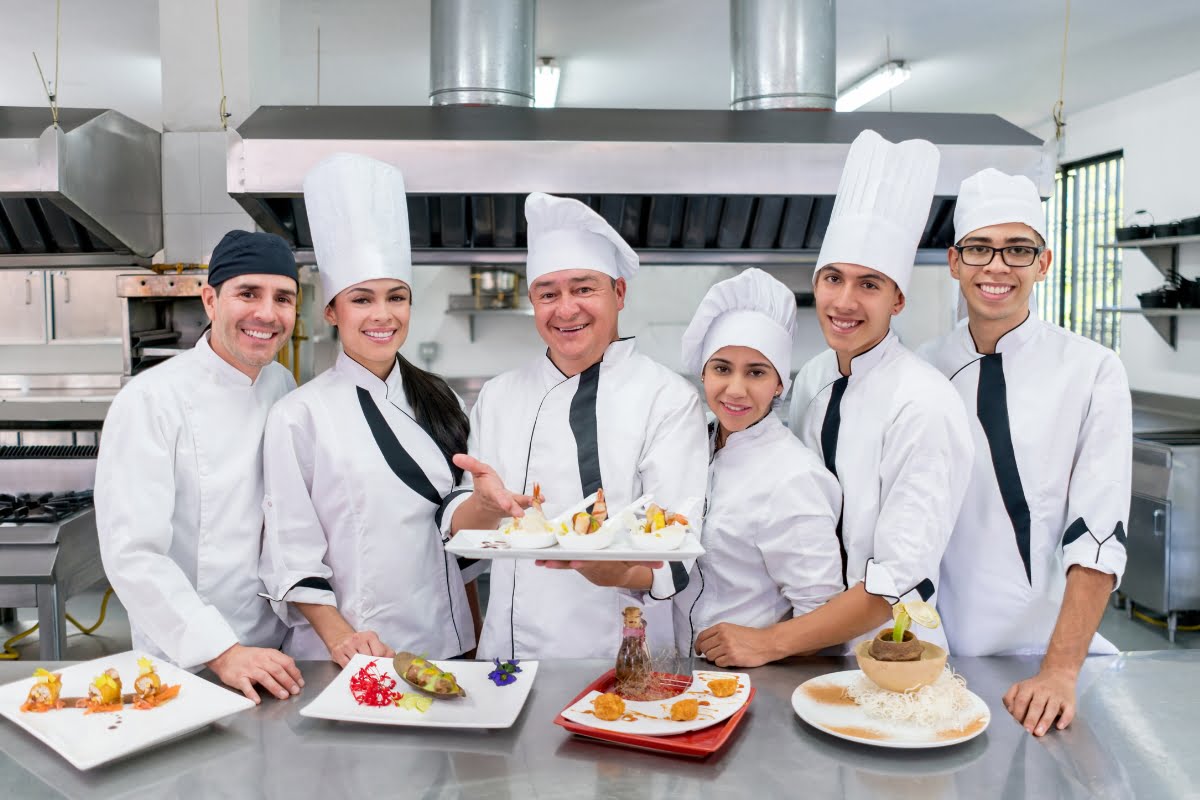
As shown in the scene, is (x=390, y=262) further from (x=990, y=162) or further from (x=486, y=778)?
(x=990, y=162)

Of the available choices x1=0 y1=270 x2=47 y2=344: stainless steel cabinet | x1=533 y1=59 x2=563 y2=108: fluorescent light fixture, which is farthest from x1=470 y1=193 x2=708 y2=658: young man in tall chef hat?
x1=0 y1=270 x2=47 y2=344: stainless steel cabinet

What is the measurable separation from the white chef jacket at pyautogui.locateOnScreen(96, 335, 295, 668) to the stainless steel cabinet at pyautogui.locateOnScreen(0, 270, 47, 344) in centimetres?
528

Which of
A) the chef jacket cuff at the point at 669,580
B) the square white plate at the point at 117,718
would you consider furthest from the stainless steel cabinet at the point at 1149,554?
the square white plate at the point at 117,718

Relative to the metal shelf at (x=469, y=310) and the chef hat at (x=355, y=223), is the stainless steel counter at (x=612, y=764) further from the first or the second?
the metal shelf at (x=469, y=310)

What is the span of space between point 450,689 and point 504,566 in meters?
0.46

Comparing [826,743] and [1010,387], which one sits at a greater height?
[1010,387]

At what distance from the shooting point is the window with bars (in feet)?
26.4

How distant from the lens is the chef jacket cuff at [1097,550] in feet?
5.83

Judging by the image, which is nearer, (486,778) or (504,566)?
(486,778)

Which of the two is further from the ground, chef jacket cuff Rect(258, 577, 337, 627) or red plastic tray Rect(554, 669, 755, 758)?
chef jacket cuff Rect(258, 577, 337, 627)

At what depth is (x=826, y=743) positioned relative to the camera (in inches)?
57.7

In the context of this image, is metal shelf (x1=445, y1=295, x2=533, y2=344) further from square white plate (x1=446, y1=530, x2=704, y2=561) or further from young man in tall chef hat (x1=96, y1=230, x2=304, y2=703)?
square white plate (x1=446, y1=530, x2=704, y2=561)

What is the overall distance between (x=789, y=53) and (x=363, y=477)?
2356 mm

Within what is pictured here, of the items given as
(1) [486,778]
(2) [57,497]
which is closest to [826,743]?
(1) [486,778]
